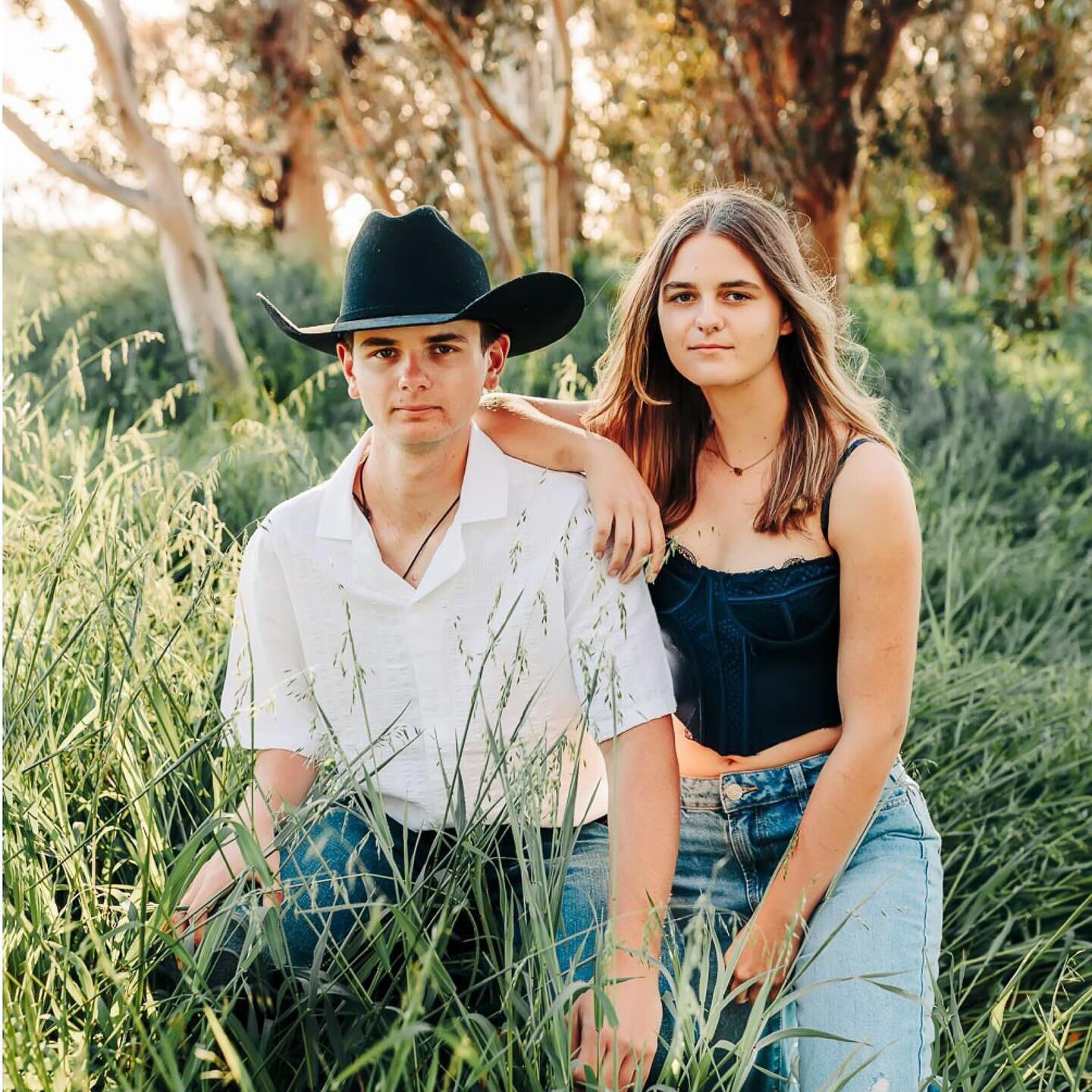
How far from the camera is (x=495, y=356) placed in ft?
8.84

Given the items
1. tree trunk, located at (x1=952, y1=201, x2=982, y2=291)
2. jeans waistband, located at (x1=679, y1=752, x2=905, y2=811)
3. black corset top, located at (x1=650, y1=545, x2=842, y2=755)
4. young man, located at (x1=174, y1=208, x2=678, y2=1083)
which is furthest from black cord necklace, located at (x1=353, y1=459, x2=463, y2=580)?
tree trunk, located at (x1=952, y1=201, x2=982, y2=291)

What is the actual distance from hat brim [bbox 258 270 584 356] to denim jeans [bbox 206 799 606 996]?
943mm

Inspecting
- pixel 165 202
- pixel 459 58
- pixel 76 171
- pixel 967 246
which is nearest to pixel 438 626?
pixel 76 171

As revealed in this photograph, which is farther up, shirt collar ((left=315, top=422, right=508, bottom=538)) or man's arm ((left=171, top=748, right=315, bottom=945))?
shirt collar ((left=315, top=422, right=508, bottom=538))

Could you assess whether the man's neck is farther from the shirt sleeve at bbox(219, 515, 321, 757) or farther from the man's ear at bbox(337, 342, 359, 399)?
the shirt sleeve at bbox(219, 515, 321, 757)

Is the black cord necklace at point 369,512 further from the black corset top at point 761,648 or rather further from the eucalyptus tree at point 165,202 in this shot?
the eucalyptus tree at point 165,202

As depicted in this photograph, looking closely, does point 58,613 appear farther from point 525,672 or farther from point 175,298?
point 175,298

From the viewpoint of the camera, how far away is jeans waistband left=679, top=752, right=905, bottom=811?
2551 mm

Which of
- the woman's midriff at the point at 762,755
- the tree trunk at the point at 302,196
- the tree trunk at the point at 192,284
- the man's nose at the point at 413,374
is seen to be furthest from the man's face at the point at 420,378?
the tree trunk at the point at 302,196

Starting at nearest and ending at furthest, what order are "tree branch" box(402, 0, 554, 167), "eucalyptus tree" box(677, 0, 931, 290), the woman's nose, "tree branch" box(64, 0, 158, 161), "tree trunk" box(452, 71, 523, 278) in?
the woman's nose → "tree branch" box(64, 0, 158, 161) → "eucalyptus tree" box(677, 0, 931, 290) → "tree branch" box(402, 0, 554, 167) → "tree trunk" box(452, 71, 523, 278)

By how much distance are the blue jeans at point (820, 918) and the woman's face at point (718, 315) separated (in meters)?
0.83

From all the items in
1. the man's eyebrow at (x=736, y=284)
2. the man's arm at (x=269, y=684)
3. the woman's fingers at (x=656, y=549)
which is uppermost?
the man's eyebrow at (x=736, y=284)

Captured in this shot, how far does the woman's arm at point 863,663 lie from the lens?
2385 millimetres

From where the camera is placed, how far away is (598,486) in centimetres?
252
